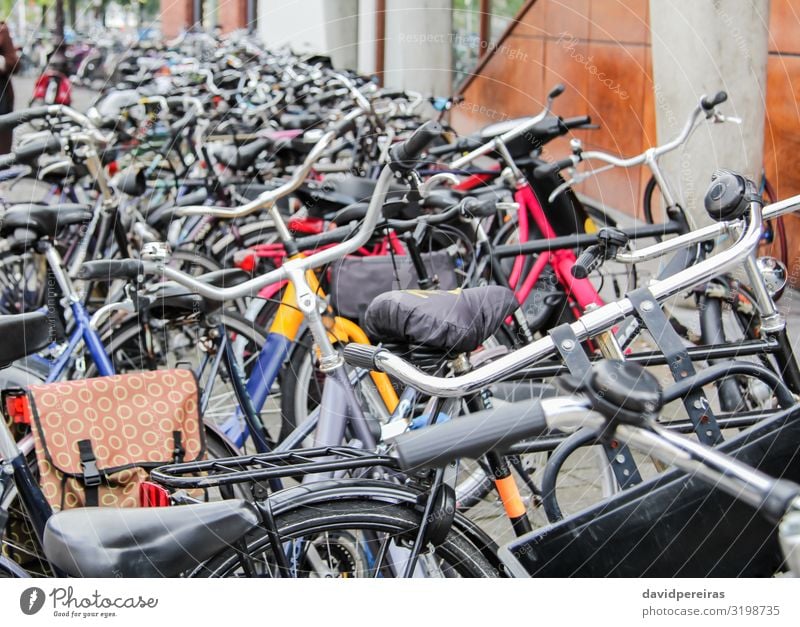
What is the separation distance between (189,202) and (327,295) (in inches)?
74.4

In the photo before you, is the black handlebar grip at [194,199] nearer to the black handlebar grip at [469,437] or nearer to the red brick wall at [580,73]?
the red brick wall at [580,73]

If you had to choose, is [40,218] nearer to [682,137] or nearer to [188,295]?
[188,295]

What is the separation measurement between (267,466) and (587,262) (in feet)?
2.46

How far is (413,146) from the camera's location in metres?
2.47

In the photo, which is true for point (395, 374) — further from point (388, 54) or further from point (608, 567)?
point (388, 54)

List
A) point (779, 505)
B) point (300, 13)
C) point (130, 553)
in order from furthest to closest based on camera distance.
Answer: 1. point (300, 13)
2. point (130, 553)
3. point (779, 505)

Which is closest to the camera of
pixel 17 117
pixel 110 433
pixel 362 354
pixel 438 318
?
pixel 362 354

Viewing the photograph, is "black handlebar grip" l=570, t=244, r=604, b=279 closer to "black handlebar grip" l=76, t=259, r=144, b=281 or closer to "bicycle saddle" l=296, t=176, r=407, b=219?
"black handlebar grip" l=76, t=259, r=144, b=281

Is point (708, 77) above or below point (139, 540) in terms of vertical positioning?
above

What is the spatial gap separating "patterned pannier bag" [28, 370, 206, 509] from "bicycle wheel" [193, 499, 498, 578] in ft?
1.79

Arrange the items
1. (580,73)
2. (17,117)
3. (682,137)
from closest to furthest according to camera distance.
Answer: (17,117) → (682,137) → (580,73)

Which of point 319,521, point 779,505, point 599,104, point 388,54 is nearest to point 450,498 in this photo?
point 319,521

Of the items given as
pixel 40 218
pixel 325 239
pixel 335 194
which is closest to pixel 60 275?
pixel 40 218
